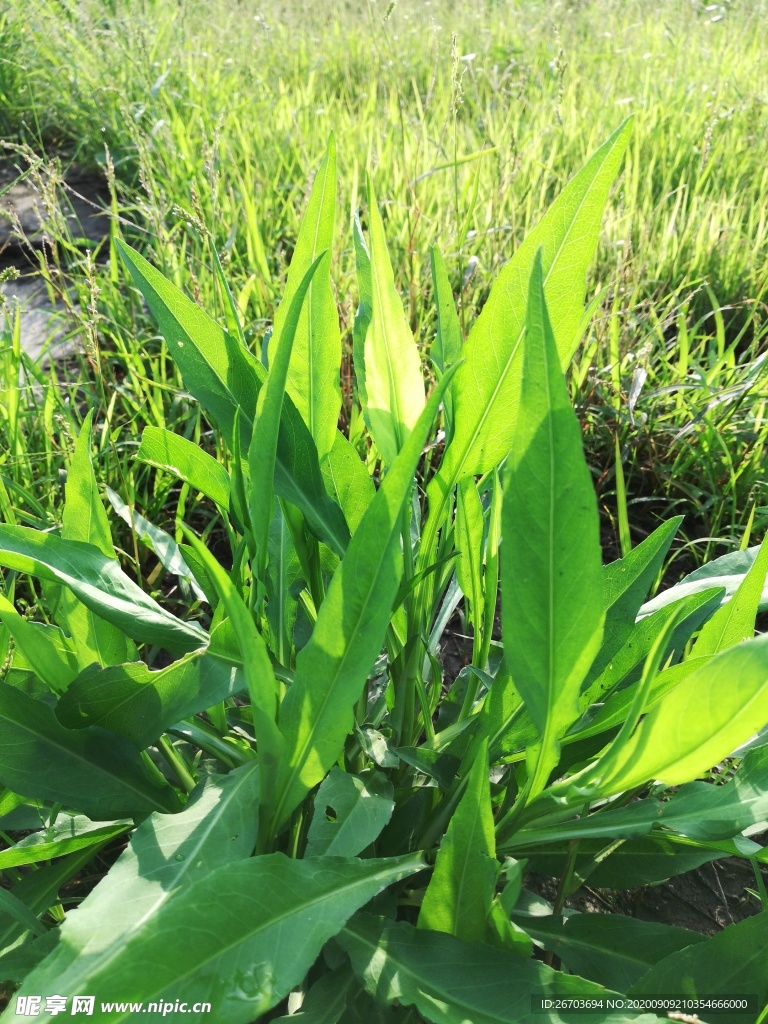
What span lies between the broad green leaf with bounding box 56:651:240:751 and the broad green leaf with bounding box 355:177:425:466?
0.30m

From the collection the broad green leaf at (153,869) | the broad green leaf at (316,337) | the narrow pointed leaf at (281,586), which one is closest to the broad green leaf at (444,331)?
the broad green leaf at (316,337)

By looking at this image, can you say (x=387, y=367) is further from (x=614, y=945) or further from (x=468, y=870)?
(x=614, y=945)

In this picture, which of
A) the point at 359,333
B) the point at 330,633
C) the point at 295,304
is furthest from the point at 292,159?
the point at 330,633

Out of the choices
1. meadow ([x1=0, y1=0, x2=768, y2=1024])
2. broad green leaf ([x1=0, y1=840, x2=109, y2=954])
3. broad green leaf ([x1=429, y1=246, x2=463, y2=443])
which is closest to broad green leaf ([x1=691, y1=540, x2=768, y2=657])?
meadow ([x1=0, y1=0, x2=768, y2=1024])

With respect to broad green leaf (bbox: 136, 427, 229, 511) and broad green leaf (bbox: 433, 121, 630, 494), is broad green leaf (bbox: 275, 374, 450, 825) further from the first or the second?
broad green leaf (bbox: 136, 427, 229, 511)

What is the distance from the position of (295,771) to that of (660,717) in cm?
33

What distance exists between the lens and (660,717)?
62cm

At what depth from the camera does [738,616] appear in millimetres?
841

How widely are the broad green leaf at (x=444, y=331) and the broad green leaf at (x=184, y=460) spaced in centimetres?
28

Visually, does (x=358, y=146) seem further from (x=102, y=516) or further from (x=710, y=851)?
(x=710, y=851)

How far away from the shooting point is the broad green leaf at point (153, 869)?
24.6 inches

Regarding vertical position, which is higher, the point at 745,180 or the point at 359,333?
the point at 359,333

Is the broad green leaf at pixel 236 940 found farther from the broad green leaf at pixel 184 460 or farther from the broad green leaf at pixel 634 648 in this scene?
the broad green leaf at pixel 184 460

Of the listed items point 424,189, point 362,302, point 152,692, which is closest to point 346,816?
point 152,692
